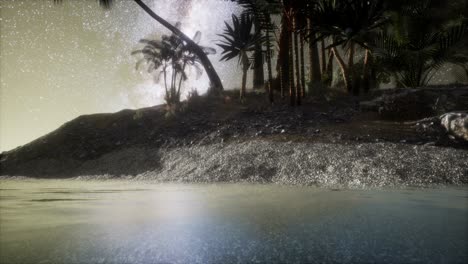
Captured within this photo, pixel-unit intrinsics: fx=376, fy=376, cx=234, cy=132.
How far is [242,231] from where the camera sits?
3277 mm

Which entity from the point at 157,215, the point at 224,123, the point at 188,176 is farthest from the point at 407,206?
the point at 224,123

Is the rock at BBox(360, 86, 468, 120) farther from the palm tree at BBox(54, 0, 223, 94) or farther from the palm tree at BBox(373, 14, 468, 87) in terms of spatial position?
the palm tree at BBox(54, 0, 223, 94)

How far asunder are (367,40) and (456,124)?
6.54 meters

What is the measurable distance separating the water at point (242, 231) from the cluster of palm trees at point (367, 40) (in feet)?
35.3

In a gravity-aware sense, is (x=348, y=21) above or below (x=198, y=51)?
below

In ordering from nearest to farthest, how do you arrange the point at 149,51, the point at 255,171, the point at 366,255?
the point at 366,255 → the point at 255,171 → the point at 149,51

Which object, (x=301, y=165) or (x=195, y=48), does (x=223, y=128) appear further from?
(x=195, y=48)

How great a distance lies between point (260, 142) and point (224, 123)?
3542mm

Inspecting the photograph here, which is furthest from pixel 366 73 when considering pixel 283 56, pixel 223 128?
pixel 223 128

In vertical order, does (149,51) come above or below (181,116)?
above

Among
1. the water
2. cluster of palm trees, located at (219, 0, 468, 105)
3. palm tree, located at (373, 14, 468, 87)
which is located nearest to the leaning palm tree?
cluster of palm trees, located at (219, 0, 468, 105)

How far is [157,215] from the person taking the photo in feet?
13.7

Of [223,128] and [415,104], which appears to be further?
[223,128]

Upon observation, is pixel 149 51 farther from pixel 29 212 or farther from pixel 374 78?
pixel 29 212
